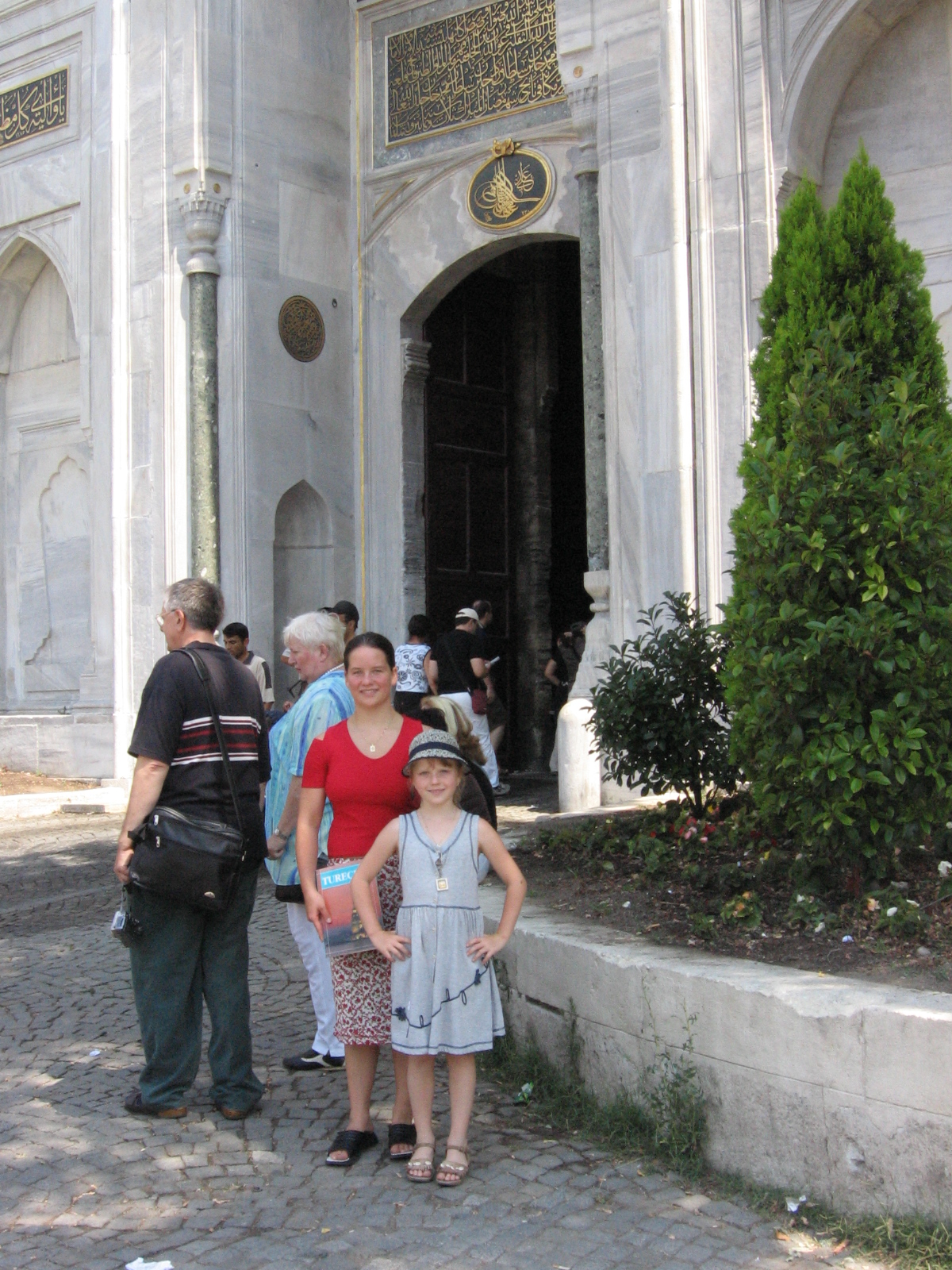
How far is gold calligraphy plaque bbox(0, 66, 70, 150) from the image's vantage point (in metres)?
13.3

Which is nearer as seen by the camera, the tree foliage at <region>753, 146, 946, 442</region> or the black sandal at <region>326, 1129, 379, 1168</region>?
the black sandal at <region>326, 1129, 379, 1168</region>

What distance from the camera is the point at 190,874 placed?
13.7ft

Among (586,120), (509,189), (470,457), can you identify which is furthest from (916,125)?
(470,457)

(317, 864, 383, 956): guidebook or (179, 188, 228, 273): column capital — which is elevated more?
(179, 188, 228, 273): column capital

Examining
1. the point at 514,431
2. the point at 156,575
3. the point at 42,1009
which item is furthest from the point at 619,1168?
the point at 514,431

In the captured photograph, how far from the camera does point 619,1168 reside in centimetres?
375

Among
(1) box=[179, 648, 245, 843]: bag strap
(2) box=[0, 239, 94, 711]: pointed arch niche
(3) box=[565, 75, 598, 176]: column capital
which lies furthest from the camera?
(2) box=[0, 239, 94, 711]: pointed arch niche

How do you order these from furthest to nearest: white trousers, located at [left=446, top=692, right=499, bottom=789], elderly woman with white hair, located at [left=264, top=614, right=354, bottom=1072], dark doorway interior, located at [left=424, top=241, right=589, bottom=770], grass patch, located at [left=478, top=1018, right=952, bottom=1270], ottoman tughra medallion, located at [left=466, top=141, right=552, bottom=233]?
dark doorway interior, located at [left=424, top=241, right=589, bottom=770] → ottoman tughra medallion, located at [left=466, top=141, right=552, bottom=233] → white trousers, located at [left=446, top=692, right=499, bottom=789] → elderly woman with white hair, located at [left=264, top=614, right=354, bottom=1072] → grass patch, located at [left=478, top=1018, right=952, bottom=1270]

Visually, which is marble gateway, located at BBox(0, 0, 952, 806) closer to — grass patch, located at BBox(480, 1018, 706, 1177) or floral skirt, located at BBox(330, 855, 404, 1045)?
grass patch, located at BBox(480, 1018, 706, 1177)

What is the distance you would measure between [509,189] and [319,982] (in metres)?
8.56

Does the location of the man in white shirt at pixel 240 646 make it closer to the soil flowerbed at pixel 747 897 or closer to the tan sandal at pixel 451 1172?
the soil flowerbed at pixel 747 897

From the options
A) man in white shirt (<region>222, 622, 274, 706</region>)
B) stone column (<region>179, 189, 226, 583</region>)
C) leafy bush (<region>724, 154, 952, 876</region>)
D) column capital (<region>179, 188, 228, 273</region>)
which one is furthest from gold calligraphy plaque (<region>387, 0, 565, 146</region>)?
leafy bush (<region>724, 154, 952, 876</region>)

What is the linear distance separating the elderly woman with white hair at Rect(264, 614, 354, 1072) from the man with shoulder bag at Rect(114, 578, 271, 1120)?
0.29 m

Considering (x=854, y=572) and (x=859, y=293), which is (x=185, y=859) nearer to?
(x=854, y=572)
